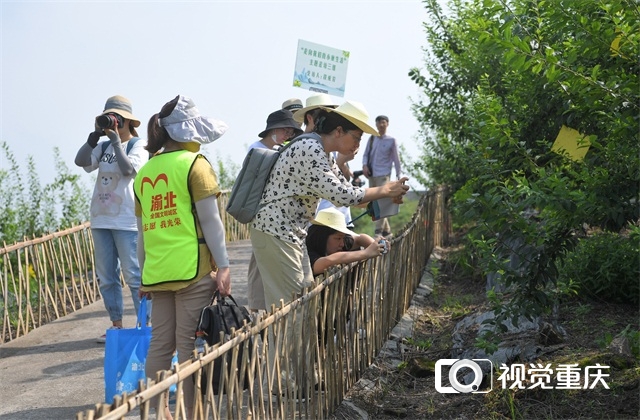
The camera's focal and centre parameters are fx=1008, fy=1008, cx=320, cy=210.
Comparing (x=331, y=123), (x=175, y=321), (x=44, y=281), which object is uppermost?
(x=331, y=123)

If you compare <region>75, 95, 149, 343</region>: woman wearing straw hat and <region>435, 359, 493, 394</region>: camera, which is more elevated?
<region>75, 95, 149, 343</region>: woman wearing straw hat

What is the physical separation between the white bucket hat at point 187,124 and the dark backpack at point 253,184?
1.50 feet

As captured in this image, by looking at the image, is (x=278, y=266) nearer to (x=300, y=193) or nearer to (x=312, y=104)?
(x=300, y=193)

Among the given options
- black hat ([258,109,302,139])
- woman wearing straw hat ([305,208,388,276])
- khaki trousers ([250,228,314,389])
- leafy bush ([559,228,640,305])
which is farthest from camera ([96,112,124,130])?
leafy bush ([559,228,640,305])

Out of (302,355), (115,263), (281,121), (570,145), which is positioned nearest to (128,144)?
(115,263)

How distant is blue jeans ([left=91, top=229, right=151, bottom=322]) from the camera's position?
7.08 metres

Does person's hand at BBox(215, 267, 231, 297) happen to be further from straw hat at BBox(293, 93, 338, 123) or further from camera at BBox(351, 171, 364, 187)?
camera at BBox(351, 171, 364, 187)

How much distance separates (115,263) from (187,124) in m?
2.45

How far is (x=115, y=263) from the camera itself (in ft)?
23.7

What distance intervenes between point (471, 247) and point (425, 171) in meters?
3.95

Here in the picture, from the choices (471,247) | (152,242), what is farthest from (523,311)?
(471,247)

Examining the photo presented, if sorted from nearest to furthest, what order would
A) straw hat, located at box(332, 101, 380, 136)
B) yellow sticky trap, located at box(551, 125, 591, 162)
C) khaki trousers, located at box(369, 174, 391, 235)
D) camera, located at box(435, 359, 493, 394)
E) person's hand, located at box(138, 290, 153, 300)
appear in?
person's hand, located at box(138, 290, 153, 300), straw hat, located at box(332, 101, 380, 136), yellow sticky trap, located at box(551, 125, 591, 162), camera, located at box(435, 359, 493, 394), khaki trousers, located at box(369, 174, 391, 235)

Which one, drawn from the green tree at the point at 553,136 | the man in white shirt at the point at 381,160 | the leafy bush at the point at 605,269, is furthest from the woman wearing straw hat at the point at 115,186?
the man in white shirt at the point at 381,160

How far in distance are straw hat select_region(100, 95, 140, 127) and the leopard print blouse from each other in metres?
1.95
